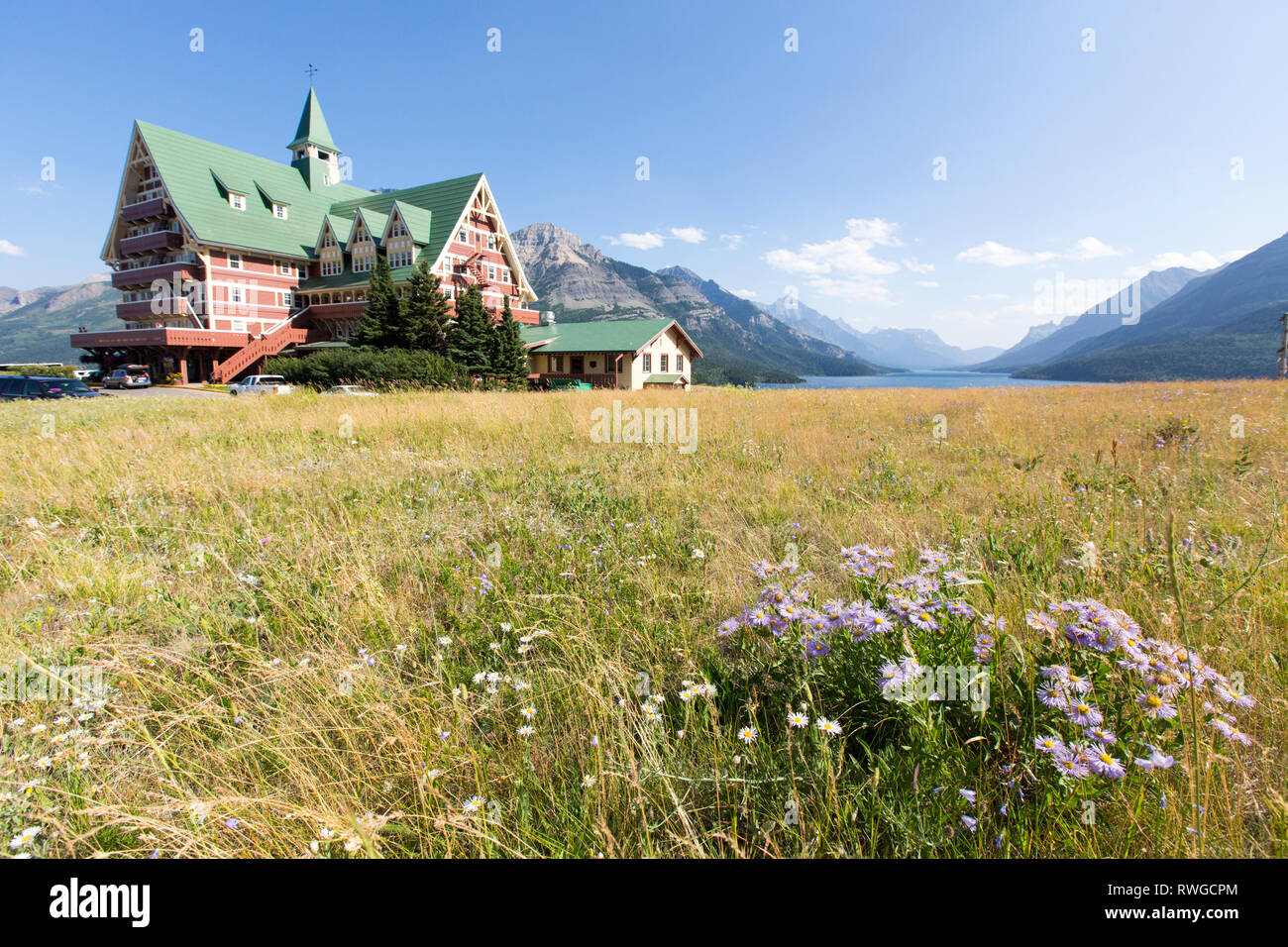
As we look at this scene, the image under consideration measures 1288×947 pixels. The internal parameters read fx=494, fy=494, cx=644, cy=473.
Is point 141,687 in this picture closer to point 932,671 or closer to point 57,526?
point 932,671

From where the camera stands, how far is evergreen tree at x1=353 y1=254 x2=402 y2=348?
3256 centimetres

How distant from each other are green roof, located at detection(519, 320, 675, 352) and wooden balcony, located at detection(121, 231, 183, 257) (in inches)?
1091

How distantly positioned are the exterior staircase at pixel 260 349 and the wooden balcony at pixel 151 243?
9.30 meters

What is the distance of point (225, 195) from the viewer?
42.9 meters

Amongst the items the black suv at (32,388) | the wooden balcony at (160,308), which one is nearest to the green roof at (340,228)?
the wooden balcony at (160,308)

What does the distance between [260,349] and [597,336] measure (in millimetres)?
27494

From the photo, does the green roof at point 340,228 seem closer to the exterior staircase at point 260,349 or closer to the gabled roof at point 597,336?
the exterior staircase at point 260,349

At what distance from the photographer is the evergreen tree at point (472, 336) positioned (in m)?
33.2

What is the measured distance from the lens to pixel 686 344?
166ft

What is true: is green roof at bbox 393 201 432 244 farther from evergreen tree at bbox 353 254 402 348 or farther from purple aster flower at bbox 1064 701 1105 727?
purple aster flower at bbox 1064 701 1105 727
